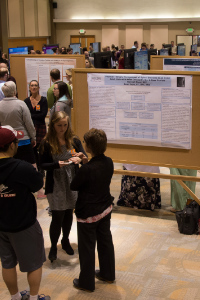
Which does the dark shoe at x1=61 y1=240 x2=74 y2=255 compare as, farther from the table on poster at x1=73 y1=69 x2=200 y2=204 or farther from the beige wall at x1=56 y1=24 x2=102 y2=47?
the beige wall at x1=56 y1=24 x2=102 y2=47

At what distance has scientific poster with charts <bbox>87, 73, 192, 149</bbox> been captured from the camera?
4383 mm

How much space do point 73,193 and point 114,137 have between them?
3.48 ft

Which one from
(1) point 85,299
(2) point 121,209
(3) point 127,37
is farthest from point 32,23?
(1) point 85,299

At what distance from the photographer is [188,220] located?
4.56 m

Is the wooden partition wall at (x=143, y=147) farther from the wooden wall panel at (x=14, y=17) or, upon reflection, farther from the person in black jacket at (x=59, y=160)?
the wooden wall panel at (x=14, y=17)

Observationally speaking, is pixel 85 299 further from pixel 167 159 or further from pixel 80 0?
pixel 80 0

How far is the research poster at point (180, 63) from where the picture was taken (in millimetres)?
6720

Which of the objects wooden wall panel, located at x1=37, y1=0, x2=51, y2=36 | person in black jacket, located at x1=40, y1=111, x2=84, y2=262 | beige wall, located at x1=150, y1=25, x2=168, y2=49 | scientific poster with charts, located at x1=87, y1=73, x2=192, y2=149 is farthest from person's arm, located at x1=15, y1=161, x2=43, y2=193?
beige wall, located at x1=150, y1=25, x2=168, y2=49

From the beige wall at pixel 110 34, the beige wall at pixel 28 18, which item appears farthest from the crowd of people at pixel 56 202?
the beige wall at pixel 110 34

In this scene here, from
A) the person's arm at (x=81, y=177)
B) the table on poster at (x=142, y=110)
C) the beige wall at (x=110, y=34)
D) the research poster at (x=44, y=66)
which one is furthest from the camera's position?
the beige wall at (x=110, y=34)

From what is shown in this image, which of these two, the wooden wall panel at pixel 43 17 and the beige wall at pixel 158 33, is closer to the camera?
the wooden wall panel at pixel 43 17

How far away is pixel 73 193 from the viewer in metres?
3.91

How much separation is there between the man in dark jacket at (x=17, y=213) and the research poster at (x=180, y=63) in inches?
172

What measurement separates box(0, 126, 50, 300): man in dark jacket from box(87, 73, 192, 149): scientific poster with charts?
1891mm
